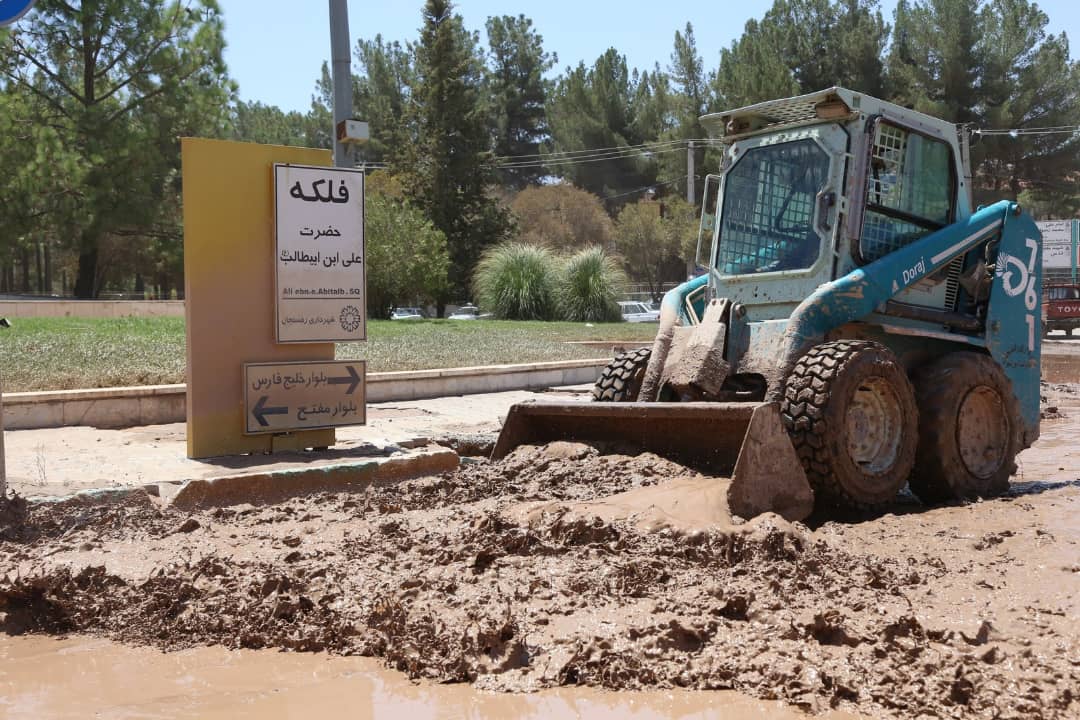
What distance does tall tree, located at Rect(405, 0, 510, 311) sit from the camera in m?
42.8

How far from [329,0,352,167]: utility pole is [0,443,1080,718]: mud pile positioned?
20.9ft

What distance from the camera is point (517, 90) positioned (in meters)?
61.4

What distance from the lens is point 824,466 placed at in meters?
6.43

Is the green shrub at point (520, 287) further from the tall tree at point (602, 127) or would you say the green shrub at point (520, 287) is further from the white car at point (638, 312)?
the tall tree at point (602, 127)

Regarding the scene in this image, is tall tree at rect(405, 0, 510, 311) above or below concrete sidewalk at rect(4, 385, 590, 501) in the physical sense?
above

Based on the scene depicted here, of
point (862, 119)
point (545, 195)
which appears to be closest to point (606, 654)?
point (862, 119)

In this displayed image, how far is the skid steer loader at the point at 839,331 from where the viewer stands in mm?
6562

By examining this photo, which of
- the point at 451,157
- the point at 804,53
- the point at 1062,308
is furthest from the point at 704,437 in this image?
the point at 804,53

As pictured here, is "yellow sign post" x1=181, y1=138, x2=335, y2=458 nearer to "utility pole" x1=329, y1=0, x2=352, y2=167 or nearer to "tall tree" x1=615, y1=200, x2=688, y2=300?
"utility pole" x1=329, y1=0, x2=352, y2=167

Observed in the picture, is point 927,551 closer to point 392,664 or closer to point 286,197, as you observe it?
point 392,664

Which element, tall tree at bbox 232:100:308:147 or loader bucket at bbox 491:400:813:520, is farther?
tall tree at bbox 232:100:308:147

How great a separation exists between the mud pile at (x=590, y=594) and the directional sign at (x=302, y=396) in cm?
193

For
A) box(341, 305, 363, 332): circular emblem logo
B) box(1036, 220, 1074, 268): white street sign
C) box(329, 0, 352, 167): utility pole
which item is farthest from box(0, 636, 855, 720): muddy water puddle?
box(1036, 220, 1074, 268): white street sign

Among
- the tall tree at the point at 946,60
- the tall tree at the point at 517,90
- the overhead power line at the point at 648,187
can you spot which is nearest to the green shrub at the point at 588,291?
the tall tree at the point at 946,60
